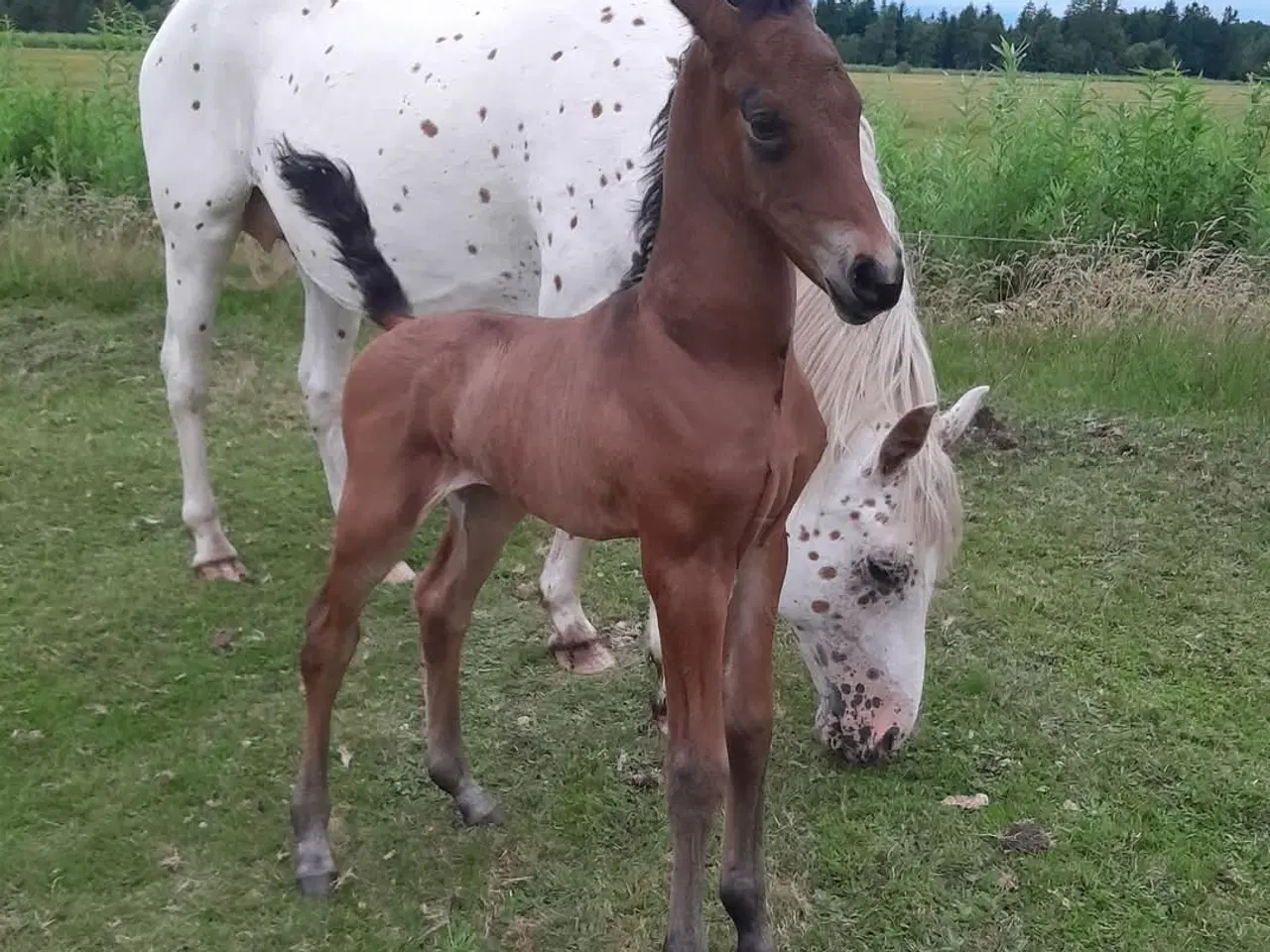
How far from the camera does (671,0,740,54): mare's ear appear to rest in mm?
1647

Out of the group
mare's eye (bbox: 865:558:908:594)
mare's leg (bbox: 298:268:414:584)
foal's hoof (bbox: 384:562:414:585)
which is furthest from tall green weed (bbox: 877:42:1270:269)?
mare's eye (bbox: 865:558:908:594)

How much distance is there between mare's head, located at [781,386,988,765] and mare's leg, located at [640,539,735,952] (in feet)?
2.44

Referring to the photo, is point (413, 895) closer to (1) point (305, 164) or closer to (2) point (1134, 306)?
(1) point (305, 164)

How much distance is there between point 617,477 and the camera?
1919 mm

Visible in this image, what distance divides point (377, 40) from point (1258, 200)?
5.01 m

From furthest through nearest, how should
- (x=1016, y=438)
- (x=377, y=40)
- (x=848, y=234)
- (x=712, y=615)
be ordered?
1. (x=1016, y=438)
2. (x=377, y=40)
3. (x=712, y=615)
4. (x=848, y=234)

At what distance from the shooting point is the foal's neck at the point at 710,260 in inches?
70.4

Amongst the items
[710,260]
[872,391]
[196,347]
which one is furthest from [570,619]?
[710,260]

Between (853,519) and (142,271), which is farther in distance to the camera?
(142,271)

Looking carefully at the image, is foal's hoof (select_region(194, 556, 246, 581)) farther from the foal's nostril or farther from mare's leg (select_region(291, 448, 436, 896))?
the foal's nostril

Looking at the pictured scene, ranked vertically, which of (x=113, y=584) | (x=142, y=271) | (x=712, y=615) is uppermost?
(x=712, y=615)

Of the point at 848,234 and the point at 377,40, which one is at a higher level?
the point at 377,40

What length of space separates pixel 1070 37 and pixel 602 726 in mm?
9106

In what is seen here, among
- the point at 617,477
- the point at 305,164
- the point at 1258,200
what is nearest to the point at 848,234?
the point at 617,477
